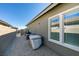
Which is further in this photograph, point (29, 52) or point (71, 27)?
point (29, 52)

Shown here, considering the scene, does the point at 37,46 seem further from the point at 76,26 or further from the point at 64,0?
the point at 64,0

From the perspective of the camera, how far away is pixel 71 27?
2639 millimetres

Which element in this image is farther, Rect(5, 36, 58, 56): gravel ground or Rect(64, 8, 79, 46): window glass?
Rect(5, 36, 58, 56): gravel ground

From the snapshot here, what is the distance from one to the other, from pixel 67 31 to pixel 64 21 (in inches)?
15.1

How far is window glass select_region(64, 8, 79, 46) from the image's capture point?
8.07 feet

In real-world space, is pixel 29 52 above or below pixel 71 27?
below

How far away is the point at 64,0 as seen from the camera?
2.11m

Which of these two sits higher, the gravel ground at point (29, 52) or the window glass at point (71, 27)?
the window glass at point (71, 27)

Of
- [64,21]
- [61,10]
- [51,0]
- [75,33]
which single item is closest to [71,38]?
[75,33]

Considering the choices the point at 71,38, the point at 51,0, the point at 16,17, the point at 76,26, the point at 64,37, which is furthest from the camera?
the point at 16,17

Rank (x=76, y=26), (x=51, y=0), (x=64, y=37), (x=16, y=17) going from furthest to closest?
(x=16, y=17), (x=64, y=37), (x=76, y=26), (x=51, y=0)

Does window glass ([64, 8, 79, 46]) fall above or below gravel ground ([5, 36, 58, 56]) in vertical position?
above

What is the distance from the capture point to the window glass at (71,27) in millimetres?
2459

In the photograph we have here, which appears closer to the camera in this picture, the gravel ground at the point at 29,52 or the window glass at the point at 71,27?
the window glass at the point at 71,27
